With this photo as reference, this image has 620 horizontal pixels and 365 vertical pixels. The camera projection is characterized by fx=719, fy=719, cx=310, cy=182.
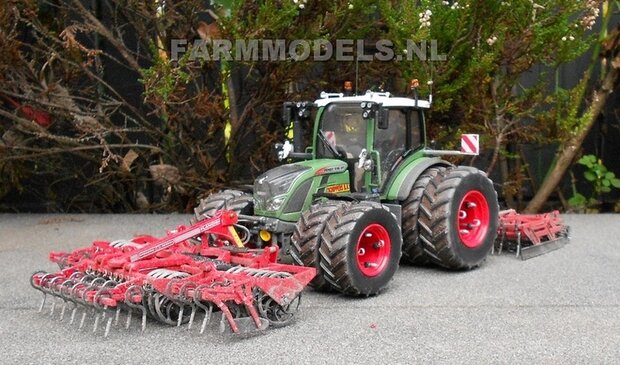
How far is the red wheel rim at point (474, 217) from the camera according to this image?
6.73 meters

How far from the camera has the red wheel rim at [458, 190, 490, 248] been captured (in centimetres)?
673

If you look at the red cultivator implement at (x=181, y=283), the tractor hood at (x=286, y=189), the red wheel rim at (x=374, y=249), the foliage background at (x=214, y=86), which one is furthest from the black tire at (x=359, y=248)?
the foliage background at (x=214, y=86)

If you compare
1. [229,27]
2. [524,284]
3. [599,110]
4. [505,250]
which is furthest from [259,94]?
[599,110]

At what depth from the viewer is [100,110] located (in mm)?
9828

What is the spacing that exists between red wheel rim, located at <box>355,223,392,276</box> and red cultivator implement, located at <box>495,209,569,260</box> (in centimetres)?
196

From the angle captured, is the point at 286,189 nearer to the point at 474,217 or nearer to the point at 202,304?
the point at 202,304

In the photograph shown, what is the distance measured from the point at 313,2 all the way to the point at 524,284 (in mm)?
4381

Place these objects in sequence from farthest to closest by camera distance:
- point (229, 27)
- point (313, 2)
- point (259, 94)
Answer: point (259, 94), point (313, 2), point (229, 27)

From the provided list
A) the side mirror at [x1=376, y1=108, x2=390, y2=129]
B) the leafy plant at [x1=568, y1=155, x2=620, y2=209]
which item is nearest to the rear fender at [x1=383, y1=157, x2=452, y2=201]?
the side mirror at [x1=376, y1=108, x2=390, y2=129]

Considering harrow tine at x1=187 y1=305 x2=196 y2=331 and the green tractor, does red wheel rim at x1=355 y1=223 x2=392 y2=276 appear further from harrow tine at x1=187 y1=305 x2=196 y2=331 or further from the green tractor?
harrow tine at x1=187 y1=305 x2=196 y2=331

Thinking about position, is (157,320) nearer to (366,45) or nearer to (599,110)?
(366,45)

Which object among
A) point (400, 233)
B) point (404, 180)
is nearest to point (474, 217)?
point (404, 180)

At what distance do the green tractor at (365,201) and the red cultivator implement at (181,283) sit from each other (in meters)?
0.38

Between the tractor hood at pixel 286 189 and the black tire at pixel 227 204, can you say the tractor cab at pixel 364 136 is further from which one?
the black tire at pixel 227 204
